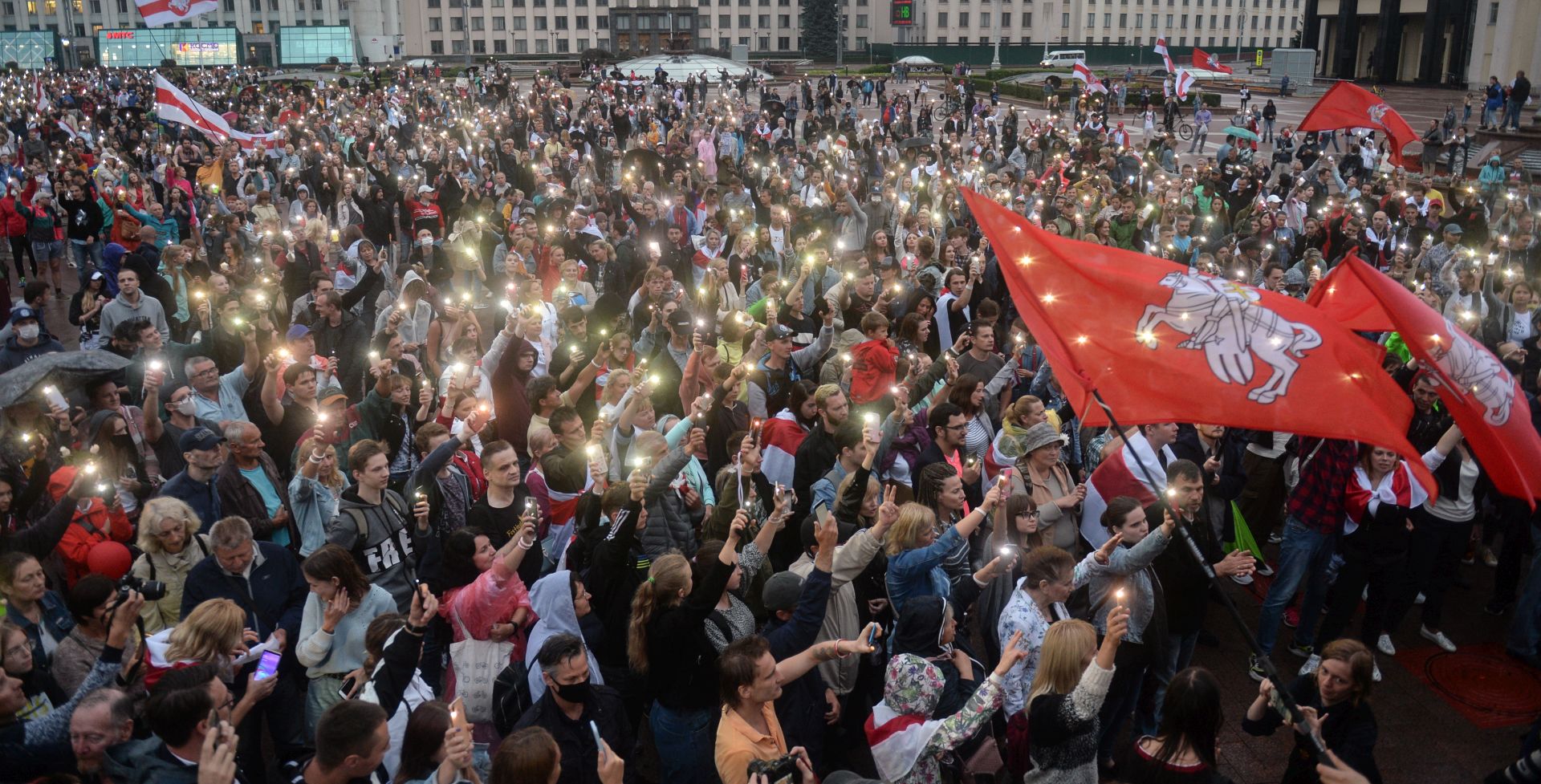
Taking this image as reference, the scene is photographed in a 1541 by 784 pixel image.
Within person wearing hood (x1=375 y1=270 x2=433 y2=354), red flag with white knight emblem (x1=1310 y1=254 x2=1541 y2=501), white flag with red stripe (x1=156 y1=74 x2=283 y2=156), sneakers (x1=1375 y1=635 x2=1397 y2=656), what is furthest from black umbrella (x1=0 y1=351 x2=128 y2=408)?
white flag with red stripe (x1=156 y1=74 x2=283 y2=156)

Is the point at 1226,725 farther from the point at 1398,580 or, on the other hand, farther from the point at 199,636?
the point at 199,636

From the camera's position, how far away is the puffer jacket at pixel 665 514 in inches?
214

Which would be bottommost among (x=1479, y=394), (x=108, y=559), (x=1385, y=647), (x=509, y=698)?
(x=1385, y=647)

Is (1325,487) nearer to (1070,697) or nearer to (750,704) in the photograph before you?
(1070,697)

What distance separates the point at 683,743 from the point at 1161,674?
8.68 ft

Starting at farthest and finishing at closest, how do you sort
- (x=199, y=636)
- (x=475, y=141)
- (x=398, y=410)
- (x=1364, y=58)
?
(x=1364, y=58) → (x=475, y=141) → (x=398, y=410) → (x=199, y=636)

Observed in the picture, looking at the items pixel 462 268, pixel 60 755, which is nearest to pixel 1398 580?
pixel 60 755

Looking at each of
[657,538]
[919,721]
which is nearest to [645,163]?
[657,538]

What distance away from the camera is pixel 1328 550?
629cm

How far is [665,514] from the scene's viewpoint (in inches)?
219

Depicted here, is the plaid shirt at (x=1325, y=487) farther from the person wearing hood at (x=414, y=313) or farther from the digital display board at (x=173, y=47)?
the digital display board at (x=173, y=47)

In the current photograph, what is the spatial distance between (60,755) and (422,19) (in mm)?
108996

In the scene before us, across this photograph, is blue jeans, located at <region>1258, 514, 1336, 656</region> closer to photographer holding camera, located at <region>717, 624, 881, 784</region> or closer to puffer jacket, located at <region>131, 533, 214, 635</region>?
photographer holding camera, located at <region>717, 624, 881, 784</region>

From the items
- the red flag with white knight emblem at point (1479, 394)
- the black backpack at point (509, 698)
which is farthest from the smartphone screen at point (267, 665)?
the red flag with white knight emblem at point (1479, 394)
